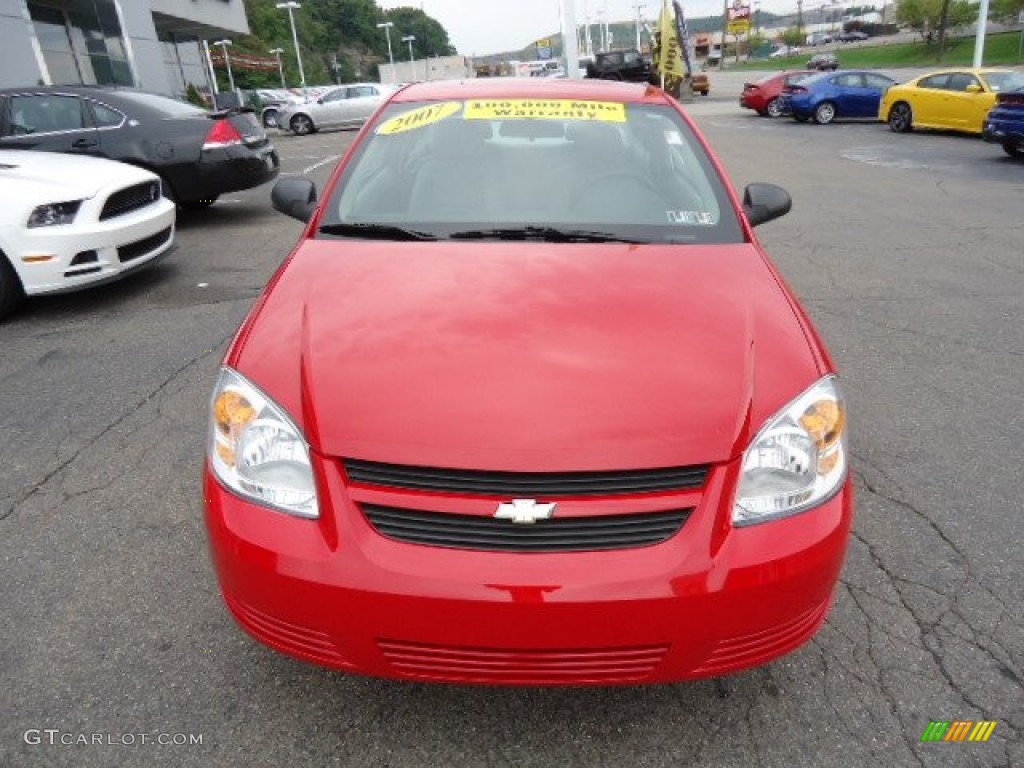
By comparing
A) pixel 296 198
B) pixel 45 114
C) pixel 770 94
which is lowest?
pixel 770 94

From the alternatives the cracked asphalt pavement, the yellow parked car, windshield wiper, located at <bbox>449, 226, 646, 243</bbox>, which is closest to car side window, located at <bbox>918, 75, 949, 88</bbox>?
the yellow parked car

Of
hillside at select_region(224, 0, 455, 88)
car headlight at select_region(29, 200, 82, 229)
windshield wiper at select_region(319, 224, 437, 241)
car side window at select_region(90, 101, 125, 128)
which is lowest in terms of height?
car headlight at select_region(29, 200, 82, 229)

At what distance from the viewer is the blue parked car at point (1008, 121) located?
11750 mm

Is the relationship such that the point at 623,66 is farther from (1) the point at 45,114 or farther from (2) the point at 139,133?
(1) the point at 45,114

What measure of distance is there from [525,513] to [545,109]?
2.05m

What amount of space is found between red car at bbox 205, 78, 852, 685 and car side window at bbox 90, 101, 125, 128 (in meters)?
6.75

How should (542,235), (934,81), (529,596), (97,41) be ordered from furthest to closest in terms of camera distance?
(97,41)
(934,81)
(542,235)
(529,596)

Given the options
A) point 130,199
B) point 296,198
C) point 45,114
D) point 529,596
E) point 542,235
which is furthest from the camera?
point 45,114

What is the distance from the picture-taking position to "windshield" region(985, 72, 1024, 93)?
591 inches

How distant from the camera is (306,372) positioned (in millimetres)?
1817

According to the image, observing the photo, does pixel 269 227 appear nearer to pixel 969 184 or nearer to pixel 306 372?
pixel 306 372

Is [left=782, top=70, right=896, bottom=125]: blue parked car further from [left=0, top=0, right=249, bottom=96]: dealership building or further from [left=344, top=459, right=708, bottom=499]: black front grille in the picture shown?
[left=344, top=459, right=708, bottom=499]: black front grille

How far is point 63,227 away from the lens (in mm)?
4938

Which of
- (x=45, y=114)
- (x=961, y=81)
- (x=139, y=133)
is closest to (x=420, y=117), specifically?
(x=139, y=133)
